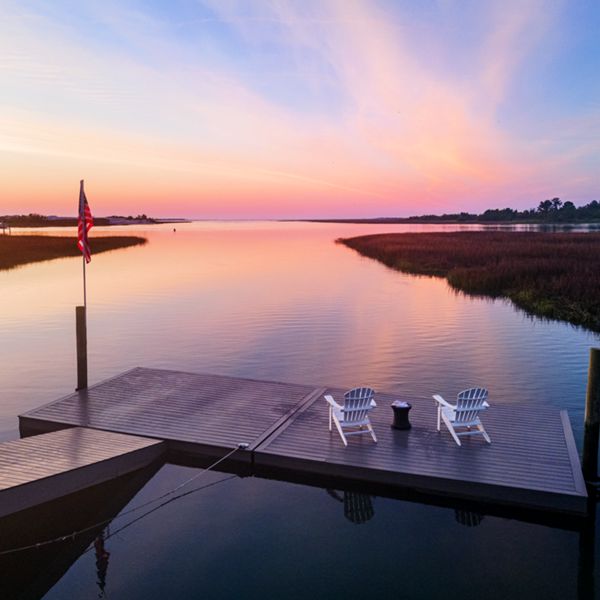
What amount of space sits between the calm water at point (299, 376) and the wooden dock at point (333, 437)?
0.56m

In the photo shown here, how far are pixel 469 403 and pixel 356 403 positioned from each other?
2168 millimetres

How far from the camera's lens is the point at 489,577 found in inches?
311

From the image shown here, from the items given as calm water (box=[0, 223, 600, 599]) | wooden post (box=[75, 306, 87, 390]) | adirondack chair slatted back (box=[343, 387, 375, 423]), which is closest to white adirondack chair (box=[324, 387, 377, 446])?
adirondack chair slatted back (box=[343, 387, 375, 423])

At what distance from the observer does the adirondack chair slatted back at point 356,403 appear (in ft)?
35.6

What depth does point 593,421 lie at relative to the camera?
10.0m

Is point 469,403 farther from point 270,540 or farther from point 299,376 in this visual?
point 299,376

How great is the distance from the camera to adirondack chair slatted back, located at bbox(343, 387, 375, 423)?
10.8 meters

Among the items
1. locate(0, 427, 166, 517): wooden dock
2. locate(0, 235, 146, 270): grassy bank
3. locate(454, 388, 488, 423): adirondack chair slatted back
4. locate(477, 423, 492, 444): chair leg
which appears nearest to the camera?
locate(0, 427, 166, 517): wooden dock

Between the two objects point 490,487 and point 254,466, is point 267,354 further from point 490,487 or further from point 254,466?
point 490,487

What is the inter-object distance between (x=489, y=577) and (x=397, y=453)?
9.45 feet

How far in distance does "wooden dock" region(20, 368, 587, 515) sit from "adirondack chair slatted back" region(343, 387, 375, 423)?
52 centimetres

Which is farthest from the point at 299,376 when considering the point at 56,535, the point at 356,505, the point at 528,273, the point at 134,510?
the point at 528,273

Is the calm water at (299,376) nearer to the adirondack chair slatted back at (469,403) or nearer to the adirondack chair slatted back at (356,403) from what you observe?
the adirondack chair slatted back at (356,403)

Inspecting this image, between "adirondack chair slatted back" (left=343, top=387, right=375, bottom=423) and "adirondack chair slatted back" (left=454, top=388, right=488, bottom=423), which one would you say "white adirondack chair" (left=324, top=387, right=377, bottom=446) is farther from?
"adirondack chair slatted back" (left=454, top=388, right=488, bottom=423)
